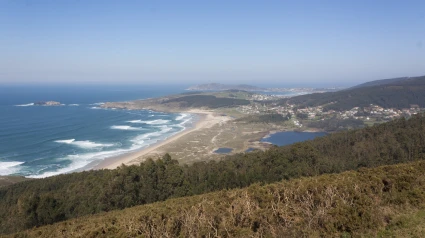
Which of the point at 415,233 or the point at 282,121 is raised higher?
the point at 415,233

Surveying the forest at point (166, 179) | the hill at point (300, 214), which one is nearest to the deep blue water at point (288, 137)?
the forest at point (166, 179)

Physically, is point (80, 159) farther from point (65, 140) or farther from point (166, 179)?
point (166, 179)

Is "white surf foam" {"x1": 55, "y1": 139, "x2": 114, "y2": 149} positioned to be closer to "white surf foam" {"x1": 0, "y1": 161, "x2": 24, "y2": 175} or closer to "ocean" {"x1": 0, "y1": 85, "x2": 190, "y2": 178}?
"ocean" {"x1": 0, "y1": 85, "x2": 190, "y2": 178}

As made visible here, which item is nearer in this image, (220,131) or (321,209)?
(321,209)

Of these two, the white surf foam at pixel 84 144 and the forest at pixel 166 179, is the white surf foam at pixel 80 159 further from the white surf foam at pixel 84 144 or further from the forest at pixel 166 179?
the forest at pixel 166 179

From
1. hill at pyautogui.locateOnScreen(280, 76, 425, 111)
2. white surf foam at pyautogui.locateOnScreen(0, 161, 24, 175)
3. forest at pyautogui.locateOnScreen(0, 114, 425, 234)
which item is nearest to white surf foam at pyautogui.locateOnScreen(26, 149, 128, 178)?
white surf foam at pyautogui.locateOnScreen(0, 161, 24, 175)

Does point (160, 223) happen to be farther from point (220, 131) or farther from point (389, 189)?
Result: point (220, 131)

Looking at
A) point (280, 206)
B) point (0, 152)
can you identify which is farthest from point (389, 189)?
point (0, 152)
